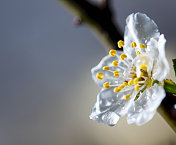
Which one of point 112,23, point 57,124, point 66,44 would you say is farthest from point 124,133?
point 112,23

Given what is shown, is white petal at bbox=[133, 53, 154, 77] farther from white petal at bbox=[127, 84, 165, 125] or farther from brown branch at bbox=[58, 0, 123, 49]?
brown branch at bbox=[58, 0, 123, 49]

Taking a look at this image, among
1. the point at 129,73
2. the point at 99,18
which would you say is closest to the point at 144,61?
the point at 129,73

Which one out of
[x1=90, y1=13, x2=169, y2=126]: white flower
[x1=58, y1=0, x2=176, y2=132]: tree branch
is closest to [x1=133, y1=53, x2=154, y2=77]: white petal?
[x1=90, y1=13, x2=169, y2=126]: white flower

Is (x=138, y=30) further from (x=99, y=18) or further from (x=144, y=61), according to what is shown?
(x=99, y=18)

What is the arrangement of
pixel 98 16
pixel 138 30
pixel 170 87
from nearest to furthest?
pixel 170 87, pixel 138 30, pixel 98 16

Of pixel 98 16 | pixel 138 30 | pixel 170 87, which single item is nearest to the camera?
pixel 170 87

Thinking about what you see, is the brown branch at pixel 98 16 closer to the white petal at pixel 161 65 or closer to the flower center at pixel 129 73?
the flower center at pixel 129 73
